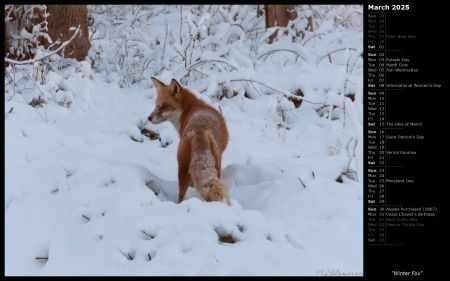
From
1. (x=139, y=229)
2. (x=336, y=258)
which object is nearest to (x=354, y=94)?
(x=336, y=258)

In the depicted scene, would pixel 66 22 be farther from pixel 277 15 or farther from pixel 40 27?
pixel 277 15

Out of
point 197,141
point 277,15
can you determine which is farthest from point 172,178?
point 277,15

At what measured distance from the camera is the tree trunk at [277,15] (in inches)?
466

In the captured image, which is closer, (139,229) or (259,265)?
(259,265)

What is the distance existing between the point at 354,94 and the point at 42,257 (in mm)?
5620

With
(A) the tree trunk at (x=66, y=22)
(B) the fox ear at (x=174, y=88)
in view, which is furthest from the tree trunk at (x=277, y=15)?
(B) the fox ear at (x=174, y=88)

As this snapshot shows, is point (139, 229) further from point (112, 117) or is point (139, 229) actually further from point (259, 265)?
point (112, 117)

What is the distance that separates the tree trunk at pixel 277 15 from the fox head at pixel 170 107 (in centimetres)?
575

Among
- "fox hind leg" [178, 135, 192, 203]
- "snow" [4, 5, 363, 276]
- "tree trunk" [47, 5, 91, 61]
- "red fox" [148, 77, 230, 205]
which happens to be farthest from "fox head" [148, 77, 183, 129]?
"tree trunk" [47, 5, 91, 61]

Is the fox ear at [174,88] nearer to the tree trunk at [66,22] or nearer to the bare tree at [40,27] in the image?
the bare tree at [40,27]

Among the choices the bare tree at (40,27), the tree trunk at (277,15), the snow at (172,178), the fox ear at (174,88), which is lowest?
the snow at (172,178)

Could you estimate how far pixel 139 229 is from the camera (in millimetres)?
4055

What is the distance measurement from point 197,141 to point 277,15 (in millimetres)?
7678

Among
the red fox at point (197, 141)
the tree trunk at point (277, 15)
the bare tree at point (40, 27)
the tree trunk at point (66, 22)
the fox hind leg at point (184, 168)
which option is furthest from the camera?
the tree trunk at point (277, 15)
